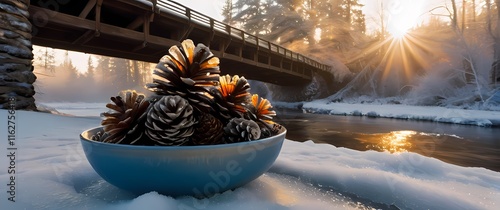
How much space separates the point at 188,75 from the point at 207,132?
0.25 metres

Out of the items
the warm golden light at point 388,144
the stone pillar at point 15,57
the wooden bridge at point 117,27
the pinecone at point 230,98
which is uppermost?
the wooden bridge at point 117,27

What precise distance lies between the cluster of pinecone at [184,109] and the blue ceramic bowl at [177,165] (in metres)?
0.08

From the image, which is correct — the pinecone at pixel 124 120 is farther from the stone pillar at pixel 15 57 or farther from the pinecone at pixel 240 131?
the stone pillar at pixel 15 57

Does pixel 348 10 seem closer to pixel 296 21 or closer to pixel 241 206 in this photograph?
pixel 296 21

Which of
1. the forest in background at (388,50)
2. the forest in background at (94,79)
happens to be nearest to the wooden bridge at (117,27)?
the forest in background at (388,50)

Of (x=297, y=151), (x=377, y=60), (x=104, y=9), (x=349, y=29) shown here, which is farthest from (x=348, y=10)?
(x=297, y=151)

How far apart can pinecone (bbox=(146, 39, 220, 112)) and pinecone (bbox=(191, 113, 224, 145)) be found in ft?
0.21

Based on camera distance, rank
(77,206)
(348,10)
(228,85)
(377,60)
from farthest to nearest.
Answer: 1. (348,10)
2. (377,60)
3. (228,85)
4. (77,206)

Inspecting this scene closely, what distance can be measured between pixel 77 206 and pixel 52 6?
9368 millimetres

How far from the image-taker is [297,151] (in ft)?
6.28

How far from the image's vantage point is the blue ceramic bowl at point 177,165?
69 cm

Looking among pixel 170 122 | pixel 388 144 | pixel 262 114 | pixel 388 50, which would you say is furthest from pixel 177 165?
pixel 388 50

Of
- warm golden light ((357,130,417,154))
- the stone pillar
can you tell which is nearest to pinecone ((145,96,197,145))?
warm golden light ((357,130,417,154))

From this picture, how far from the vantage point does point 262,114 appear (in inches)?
46.2
